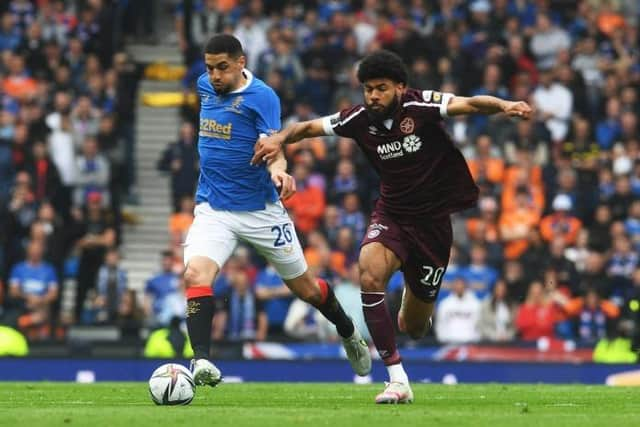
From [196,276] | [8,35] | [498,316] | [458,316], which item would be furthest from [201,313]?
[8,35]

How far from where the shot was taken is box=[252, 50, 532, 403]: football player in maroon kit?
471 inches

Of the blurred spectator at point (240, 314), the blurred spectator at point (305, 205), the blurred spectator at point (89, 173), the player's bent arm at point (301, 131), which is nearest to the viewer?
the player's bent arm at point (301, 131)

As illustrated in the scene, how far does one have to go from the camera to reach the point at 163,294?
20719 mm

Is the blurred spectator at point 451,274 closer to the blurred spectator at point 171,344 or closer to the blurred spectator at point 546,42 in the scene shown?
the blurred spectator at point 171,344

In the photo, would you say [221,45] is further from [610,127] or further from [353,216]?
[610,127]

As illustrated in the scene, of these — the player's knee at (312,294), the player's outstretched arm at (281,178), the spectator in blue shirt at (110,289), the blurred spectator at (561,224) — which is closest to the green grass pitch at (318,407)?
the player's knee at (312,294)

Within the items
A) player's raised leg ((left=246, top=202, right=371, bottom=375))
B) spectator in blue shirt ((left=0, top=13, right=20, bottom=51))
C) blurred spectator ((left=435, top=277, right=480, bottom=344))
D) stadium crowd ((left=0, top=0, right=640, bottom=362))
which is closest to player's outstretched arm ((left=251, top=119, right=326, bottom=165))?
player's raised leg ((left=246, top=202, right=371, bottom=375))

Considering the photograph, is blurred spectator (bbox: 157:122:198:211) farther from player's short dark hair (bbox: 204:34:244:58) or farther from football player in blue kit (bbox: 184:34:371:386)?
player's short dark hair (bbox: 204:34:244:58)

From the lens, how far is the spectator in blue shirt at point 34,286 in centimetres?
2067

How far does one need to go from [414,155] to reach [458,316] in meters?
8.03

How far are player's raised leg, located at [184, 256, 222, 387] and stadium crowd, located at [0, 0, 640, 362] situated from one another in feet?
25.1

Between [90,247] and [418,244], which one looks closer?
[418,244]

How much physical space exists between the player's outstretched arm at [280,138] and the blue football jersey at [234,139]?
0.87 feet

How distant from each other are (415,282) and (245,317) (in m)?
7.58
